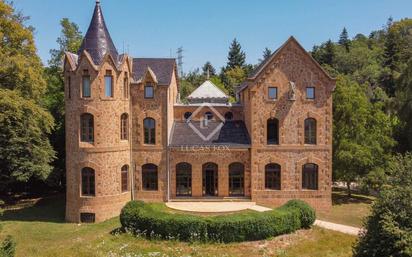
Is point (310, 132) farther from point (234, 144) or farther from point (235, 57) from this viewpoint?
point (235, 57)

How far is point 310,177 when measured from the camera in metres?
28.8

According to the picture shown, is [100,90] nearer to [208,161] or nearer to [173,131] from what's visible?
[173,131]

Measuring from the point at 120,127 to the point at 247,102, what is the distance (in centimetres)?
1047

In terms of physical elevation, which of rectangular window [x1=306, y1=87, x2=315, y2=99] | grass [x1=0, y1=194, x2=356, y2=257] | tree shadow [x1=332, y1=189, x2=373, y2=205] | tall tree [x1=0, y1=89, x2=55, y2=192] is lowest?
grass [x1=0, y1=194, x2=356, y2=257]

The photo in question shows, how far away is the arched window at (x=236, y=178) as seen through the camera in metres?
29.2

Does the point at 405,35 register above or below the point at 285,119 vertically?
above

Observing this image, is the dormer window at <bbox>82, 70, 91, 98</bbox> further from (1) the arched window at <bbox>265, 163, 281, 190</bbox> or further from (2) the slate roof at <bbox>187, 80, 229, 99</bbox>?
(2) the slate roof at <bbox>187, 80, 229, 99</bbox>

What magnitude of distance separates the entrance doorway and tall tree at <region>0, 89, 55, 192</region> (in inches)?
533

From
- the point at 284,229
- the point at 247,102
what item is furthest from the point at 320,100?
the point at 284,229

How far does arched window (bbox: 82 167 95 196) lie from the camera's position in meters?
26.6

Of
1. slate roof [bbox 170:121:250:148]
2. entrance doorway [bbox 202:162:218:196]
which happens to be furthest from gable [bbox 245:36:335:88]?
entrance doorway [bbox 202:162:218:196]

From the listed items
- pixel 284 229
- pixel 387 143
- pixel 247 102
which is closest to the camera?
pixel 284 229

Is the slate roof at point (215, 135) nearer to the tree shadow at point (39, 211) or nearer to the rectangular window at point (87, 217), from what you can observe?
the rectangular window at point (87, 217)

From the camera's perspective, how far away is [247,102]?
30297 mm
